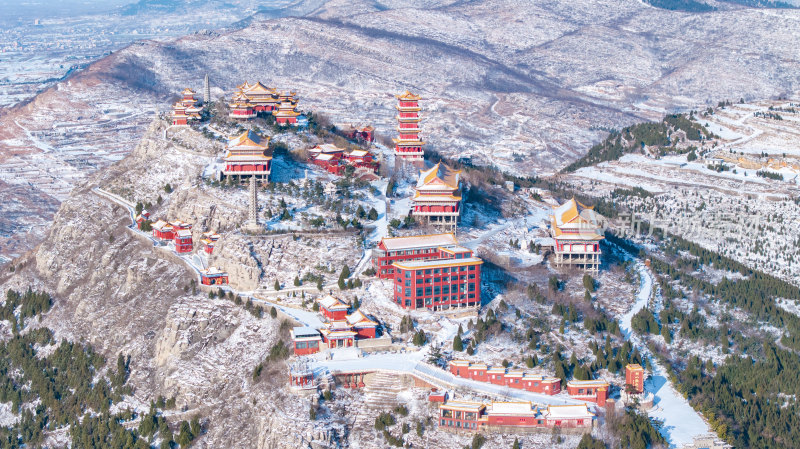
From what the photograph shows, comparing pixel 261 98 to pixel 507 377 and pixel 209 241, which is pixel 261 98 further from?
pixel 507 377

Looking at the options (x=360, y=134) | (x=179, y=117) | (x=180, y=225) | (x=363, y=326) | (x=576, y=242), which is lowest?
(x=363, y=326)

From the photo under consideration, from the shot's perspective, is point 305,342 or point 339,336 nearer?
point 305,342

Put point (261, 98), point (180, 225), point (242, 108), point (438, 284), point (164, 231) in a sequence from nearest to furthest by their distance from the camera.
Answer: point (438, 284)
point (180, 225)
point (164, 231)
point (242, 108)
point (261, 98)

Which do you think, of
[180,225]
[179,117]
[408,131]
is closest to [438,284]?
[180,225]

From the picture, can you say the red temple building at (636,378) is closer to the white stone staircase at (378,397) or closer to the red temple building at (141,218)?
the white stone staircase at (378,397)

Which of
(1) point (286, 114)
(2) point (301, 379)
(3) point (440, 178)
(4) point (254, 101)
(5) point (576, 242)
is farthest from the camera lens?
(4) point (254, 101)

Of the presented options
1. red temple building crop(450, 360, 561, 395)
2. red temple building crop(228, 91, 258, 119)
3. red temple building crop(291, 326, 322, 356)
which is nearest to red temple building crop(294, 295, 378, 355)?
red temple building crop(291, 326, 322, 356)
